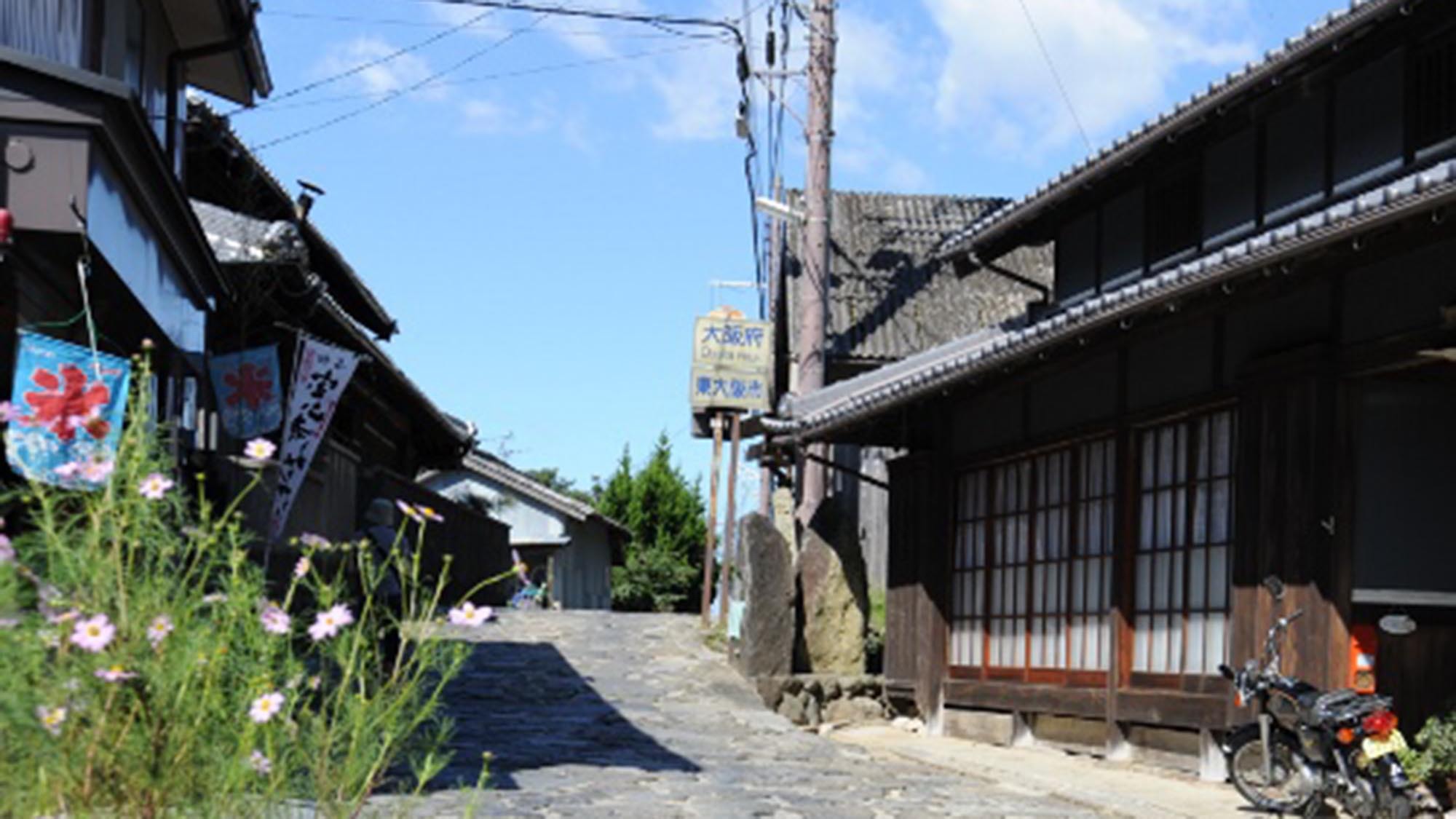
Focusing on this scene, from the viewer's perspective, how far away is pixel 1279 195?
585 inches

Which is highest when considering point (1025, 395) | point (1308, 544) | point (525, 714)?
point (1025, 395)

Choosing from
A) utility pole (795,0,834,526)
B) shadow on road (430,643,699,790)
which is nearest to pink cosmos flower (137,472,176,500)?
shadow on road (430,643,699,790)

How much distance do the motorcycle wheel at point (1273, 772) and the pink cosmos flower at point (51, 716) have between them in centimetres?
894

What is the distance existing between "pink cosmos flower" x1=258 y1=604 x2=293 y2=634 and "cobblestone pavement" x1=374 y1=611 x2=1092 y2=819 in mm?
750

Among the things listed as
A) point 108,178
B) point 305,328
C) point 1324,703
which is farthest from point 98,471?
point 305,328

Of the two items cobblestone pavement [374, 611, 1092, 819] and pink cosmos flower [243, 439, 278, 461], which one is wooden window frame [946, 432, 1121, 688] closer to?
cobblestone pavement [374, 611, 1092, 819]

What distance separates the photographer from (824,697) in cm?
2098

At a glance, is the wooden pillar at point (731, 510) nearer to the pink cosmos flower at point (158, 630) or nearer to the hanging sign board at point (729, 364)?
the hanging sign board at point (729, 364)

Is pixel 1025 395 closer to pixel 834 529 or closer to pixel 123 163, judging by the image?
pixel 834 529

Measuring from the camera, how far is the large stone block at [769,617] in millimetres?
20969

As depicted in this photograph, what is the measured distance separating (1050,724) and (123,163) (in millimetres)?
10032

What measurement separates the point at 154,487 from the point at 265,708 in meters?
0.69

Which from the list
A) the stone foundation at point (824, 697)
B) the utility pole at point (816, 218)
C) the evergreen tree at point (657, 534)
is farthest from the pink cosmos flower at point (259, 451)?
the evergreen tree at point (657, 534)

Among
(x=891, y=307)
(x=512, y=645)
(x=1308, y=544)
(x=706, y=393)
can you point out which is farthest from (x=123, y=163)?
(x=891, y=307)
